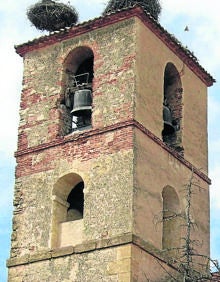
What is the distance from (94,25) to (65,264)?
14.2ft

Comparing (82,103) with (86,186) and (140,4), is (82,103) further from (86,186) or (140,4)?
(140,4)

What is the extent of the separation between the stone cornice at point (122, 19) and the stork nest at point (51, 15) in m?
0.55

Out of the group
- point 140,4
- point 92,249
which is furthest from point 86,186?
point 140,4

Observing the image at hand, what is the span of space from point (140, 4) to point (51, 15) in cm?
175

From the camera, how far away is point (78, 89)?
19812mm

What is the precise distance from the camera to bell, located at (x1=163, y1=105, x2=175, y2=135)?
19719 millimetres

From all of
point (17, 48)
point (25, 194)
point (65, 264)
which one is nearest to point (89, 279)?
point (65, 264)

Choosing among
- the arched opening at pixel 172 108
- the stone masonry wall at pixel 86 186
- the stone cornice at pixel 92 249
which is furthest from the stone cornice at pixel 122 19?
the stone cornice at pixel 92 249

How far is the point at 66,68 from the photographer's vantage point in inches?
788

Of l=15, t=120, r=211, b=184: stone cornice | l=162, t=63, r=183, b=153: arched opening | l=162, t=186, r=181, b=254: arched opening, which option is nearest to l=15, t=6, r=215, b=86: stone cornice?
l=162, t=63, r=183, b=153: arched opening

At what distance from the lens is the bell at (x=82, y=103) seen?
63.6ft

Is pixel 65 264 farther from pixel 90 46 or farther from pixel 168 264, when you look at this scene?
pixel 90 46

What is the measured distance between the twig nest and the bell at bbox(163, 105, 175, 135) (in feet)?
5.82

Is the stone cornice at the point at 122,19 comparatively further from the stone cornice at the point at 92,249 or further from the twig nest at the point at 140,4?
the stone cornice at the point at 92,249
